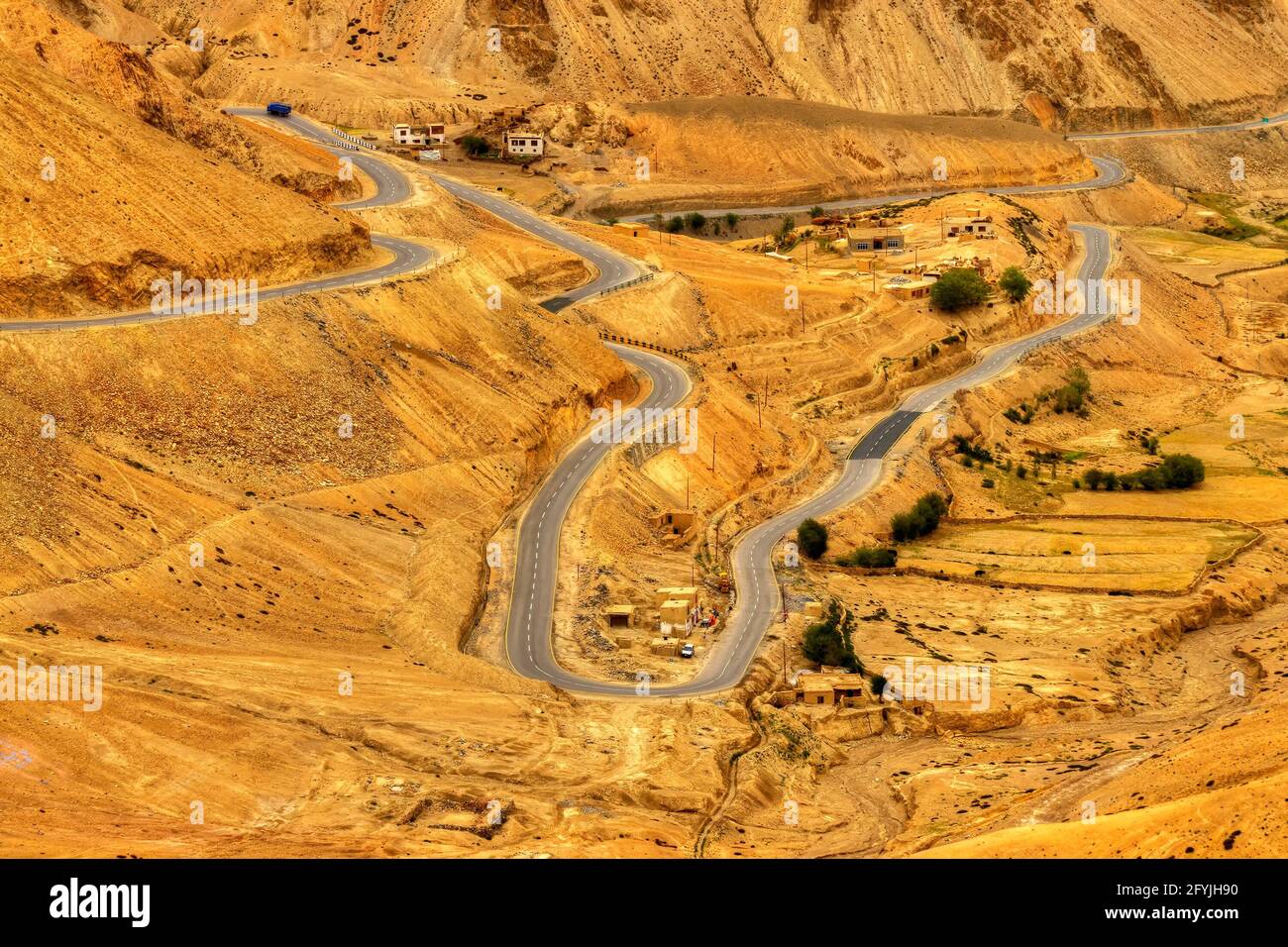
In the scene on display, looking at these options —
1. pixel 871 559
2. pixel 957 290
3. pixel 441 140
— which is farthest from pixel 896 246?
pixel 871 559

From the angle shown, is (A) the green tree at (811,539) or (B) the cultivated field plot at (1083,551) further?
(A) the green tree at (811,539)

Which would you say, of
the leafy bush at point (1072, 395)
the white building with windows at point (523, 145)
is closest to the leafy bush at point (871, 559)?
the leafy bush at point (1072, 395)

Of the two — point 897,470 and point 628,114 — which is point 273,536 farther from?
point 628,114

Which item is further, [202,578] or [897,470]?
[897,470]

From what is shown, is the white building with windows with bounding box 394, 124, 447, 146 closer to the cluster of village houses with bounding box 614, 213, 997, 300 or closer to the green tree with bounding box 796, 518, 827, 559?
the cluster of village houses with bounding box 614, 213, 997, 300

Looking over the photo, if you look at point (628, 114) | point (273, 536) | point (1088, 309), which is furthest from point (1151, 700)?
point (628, 114)

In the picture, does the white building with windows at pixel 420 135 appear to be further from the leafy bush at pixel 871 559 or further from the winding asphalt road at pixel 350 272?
the leafy bush at pixel 871 559

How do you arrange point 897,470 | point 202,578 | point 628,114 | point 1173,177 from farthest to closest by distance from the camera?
Result: point 1173,177 → point 628,114 → point 897,470 → point 202,578
